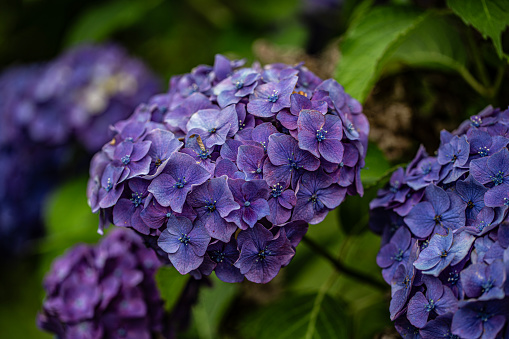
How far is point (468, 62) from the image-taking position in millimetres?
1001

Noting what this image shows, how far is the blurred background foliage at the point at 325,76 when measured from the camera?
2.70 ft

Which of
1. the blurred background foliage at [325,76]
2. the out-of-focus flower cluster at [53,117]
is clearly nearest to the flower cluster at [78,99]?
the out-of-focus flower cluster at [53,117]

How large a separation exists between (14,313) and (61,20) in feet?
3.42

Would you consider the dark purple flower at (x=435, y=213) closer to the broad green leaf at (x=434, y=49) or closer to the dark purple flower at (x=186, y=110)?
the dark purple flower at (x=186, y=110)

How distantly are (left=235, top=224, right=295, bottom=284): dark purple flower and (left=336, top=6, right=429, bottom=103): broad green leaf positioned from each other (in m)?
0.28

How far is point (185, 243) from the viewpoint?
0.60 m

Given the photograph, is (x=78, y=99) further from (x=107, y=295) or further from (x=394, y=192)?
(x=394, y=192)

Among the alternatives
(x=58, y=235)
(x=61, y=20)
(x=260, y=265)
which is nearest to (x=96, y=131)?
(x=58, y=235)

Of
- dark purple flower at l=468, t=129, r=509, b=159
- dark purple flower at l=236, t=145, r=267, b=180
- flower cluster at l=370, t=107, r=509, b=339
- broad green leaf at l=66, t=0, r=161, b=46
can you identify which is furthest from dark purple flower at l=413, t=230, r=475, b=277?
broad green leaf at l=66, t=0, r=161, b=46

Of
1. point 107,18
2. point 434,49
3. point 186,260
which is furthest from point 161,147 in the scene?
point 107,18

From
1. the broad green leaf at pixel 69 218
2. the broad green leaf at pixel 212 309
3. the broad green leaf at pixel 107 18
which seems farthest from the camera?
the broad green leaf at pixel 107 18

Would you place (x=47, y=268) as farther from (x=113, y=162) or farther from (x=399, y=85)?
(x=399, y=85)

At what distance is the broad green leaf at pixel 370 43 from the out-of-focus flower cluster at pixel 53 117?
0.75 metres

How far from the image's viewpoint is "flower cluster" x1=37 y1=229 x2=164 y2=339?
2.76 ft
